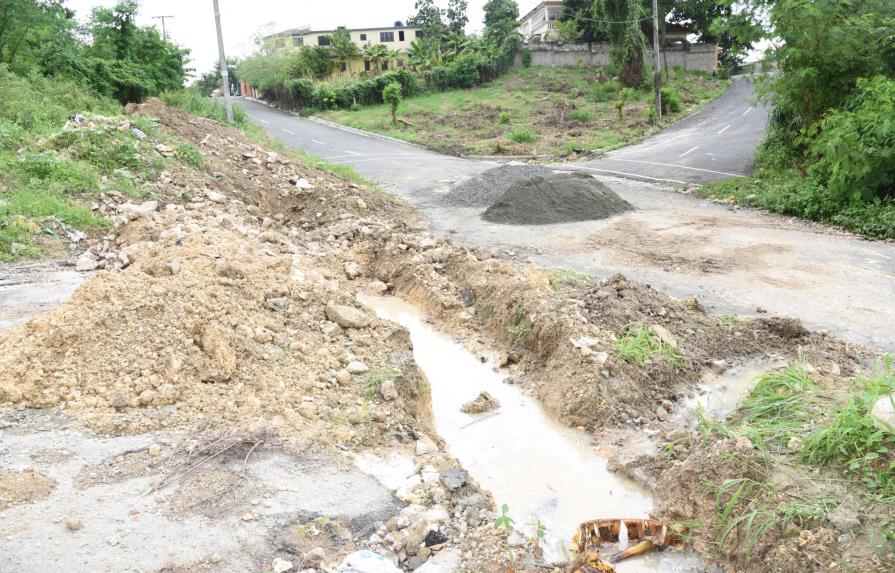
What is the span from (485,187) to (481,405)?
35.5ft

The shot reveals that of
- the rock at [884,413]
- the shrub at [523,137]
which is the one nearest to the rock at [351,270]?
the rock at [884,413]

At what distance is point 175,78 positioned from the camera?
24875 millimetres

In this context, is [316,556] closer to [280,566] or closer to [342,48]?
[280,566]

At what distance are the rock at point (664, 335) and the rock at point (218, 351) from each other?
180 inches

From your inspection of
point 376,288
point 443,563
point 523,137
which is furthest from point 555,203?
point 523,137

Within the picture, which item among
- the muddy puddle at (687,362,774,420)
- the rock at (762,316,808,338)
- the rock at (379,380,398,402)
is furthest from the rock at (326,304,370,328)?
the rock at (762,316,808,338)

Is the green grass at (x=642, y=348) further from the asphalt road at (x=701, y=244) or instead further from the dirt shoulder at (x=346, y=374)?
the asphalt road at (x=701, y=244)

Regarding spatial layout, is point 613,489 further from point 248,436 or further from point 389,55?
point 389,55

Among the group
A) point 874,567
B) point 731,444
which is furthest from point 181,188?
point 874,567

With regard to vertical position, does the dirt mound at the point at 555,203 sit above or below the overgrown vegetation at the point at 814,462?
above

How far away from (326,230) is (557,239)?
4.55m

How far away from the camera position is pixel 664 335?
24.3 feet

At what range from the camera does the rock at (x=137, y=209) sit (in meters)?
11.6

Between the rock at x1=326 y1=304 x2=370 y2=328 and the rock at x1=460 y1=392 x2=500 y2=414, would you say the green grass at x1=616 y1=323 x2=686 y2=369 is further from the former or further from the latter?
the rock at x1=326 y1=304 x2=370 y2=328
